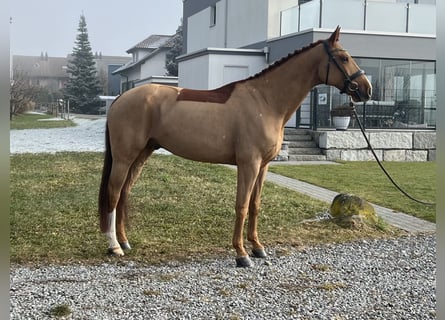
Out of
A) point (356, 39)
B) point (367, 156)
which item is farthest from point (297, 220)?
point (356, 39)

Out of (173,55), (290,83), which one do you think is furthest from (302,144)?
(173,55)

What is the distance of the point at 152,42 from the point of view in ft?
181

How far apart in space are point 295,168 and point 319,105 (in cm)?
357

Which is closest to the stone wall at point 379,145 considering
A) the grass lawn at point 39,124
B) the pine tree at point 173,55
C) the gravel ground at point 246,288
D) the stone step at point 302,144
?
the stone step at point 302,144

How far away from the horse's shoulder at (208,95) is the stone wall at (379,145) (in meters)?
11.1

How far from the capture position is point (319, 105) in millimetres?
16656

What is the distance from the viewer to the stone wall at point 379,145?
1612 centimetres

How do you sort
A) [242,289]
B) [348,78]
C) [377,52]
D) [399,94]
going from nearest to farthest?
1. [242,289]
2. [348,78]
3. [377,52]
4. [399,94]

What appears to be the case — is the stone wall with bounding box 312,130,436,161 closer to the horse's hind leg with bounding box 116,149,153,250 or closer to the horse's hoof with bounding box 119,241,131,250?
the horse's hind leg with bounding box 116,149,153,250

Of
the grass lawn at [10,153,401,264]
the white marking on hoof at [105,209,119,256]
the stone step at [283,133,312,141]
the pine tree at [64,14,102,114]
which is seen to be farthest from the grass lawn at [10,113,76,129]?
the white marking on hoof at [105,209,119,256]

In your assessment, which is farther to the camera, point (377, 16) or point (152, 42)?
point (152, 42)

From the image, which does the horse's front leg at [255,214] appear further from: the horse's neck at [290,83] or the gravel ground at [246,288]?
the horse's neck at [290,83]

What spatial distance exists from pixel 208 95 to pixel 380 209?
→ 451 cm

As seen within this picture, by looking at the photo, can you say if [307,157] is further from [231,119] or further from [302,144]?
[231,119]
